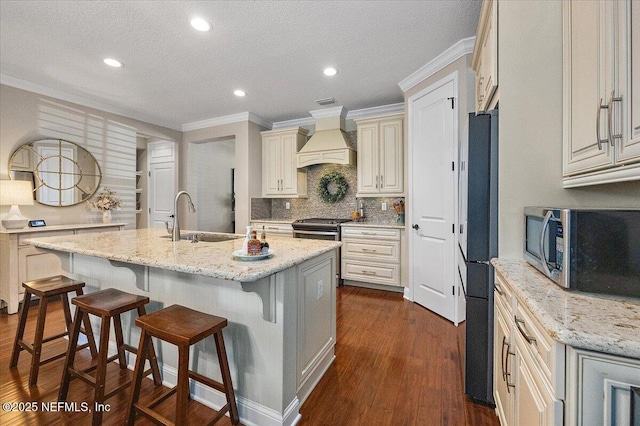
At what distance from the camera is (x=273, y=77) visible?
10.9 feet

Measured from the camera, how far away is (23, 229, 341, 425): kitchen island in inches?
56.8

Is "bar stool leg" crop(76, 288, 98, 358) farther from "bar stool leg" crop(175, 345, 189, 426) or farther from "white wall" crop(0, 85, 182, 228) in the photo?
"white wall" crop(0, 85, 182, 228)

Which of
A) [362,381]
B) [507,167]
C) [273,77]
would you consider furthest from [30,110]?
[507,167]

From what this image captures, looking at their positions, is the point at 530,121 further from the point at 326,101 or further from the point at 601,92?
the point at 326,101

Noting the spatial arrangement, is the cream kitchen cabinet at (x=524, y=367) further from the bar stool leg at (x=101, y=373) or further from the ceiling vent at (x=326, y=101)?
the ceiling vent at (x=326, y=101)

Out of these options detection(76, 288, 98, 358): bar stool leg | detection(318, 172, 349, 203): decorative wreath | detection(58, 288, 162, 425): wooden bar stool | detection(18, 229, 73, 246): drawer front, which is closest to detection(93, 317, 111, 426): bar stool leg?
detection(58, 288, 162, 425): wooden bar stool

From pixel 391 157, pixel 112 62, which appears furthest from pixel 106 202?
pixel 391 157

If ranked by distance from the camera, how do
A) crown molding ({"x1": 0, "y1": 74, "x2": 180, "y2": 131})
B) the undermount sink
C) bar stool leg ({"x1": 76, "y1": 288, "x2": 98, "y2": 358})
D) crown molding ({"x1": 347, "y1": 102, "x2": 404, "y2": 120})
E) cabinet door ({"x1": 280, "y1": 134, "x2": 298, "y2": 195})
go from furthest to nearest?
cabinet door ({"x1": 280, "y1": 134, "x2": 298, "y2": 195}), crown molding ({"x1": 347, "y1": 102, "x2": 404, "y2": 120}), crown molding ({"x1": 0, "y1": 74, "x2": 180, "y2": 131}), the undermount sink, bar stool leg ({"x1": 76, "y1": 288, "x2": 98, "y2": 358})

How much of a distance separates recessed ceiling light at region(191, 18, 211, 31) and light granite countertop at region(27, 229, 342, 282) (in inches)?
71.3

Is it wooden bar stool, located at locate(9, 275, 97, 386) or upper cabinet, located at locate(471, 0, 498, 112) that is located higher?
upper cabinet, located at locate(471, 0, 498, 112)

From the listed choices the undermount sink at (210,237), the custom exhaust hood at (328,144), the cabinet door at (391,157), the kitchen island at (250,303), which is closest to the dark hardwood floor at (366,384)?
the kitchen island at (250,303)

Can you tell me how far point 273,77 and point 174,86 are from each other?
1.32m

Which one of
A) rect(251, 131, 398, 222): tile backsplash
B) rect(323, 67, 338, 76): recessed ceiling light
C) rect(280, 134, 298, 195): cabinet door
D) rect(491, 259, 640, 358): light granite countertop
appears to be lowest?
rect(491, 259, 640, 358): light granite countertop

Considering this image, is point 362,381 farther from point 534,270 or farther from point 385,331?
point 534,270
